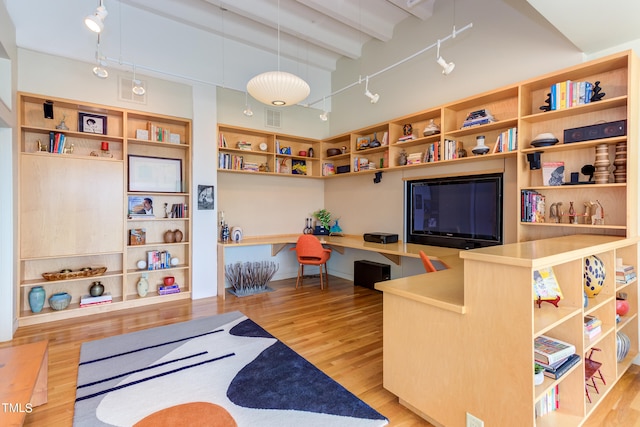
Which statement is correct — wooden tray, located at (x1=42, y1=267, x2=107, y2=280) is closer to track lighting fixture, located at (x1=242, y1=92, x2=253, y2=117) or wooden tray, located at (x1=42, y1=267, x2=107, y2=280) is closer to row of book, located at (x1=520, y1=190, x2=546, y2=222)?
track lighting fixture, located at (x1=242, y1=92, x2=253, y2=117)

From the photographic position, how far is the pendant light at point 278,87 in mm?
2861

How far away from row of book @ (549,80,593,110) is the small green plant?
11.9 feet

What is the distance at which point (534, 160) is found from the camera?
9.61 feet

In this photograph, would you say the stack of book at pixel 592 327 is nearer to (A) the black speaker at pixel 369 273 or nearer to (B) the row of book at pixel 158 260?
(A) the black speaker at pixel 369 273

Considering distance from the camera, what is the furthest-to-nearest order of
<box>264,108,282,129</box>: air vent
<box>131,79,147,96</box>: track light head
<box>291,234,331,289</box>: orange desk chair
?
<box>264,108,282,129</box>: air vent
<box>291,234,331,289</box>: orange desk chair
<box>131,79,147,96</box>: track light head

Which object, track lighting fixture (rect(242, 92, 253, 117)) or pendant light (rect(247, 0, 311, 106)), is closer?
pendant light (rect(247, 0, 311, 106))

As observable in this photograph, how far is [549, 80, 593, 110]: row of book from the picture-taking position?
2.58 meters

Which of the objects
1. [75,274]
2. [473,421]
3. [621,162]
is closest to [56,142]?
[75,274]

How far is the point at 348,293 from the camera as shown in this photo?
4.52m

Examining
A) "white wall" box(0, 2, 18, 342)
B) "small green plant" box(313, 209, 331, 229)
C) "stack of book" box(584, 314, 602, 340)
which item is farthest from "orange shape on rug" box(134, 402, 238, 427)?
"small green plant" box(313, 209, 331, 229)

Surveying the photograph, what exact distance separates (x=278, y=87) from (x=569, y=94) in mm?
2547

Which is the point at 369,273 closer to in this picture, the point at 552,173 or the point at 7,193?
the point at 552,173

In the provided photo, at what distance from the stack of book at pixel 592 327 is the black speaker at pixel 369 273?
267 cm

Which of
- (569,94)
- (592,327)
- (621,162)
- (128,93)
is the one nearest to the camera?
(592,327)
